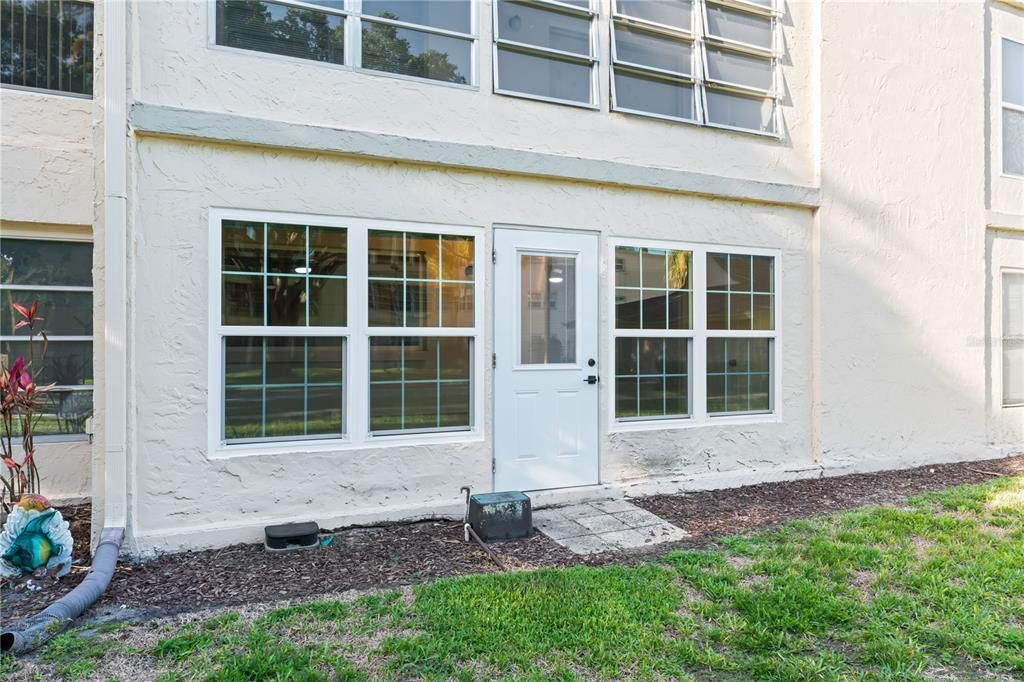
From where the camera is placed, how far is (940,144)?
7.03 m

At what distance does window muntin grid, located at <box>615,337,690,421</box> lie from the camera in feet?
18.6

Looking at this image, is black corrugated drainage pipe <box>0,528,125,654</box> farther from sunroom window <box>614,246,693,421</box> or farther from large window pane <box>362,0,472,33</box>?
large window pane <box>362,0,472,33</box>

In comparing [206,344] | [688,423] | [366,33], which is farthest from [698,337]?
[206,344]

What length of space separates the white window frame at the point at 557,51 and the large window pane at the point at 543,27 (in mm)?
31

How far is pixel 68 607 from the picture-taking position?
10.4ft

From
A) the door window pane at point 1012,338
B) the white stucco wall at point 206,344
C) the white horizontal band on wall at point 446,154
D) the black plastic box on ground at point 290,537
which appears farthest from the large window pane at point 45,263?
the door window pane at point 1012,338

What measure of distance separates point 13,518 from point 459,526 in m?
2.80

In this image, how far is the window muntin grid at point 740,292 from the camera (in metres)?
6.09

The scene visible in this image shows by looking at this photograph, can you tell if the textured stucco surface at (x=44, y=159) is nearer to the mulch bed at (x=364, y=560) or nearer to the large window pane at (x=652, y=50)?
the mulch bed at (x=364, y=560)

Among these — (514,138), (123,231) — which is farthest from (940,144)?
(123,231)

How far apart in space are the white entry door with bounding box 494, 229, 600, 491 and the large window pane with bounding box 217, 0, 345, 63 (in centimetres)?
194

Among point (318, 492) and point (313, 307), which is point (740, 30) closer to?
point (313, 307)

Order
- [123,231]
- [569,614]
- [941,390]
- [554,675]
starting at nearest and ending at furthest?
[554,675]
[569,614]
[123,231]
[941,390]

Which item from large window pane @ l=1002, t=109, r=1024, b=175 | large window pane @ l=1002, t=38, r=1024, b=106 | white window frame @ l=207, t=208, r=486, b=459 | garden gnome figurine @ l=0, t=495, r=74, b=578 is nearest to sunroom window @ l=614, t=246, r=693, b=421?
white window frame @ l=207, t=208, r=486, b=459
